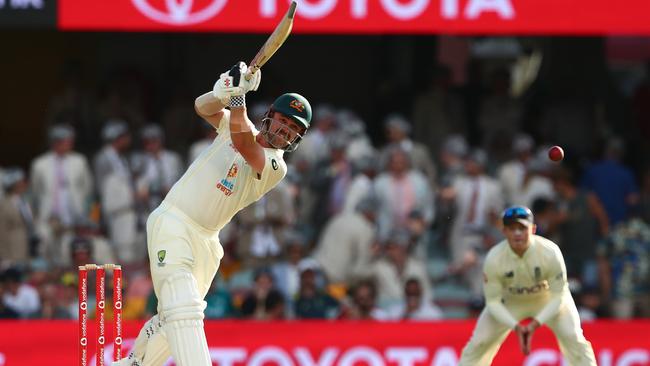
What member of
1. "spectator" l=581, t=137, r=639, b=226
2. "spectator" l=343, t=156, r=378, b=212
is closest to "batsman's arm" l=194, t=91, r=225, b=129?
"spectator" l=343, t=156, r=378, b=212

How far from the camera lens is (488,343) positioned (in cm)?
1102

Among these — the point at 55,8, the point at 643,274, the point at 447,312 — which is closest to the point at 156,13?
the point at 55,8

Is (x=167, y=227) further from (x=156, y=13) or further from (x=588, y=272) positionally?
(x=588, y=272)

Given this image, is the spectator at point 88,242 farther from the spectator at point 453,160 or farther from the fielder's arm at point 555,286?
the fielder's arm at point 555,286

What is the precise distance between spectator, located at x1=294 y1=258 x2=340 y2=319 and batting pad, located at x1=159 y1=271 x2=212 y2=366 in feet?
14.5

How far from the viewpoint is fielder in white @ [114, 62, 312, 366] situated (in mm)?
8828

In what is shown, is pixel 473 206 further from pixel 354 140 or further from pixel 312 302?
pixel 312 302

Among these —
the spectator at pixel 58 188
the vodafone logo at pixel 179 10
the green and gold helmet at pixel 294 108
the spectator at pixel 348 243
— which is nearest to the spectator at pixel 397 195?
the spectator at pixel 348 243

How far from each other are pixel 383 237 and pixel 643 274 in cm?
233

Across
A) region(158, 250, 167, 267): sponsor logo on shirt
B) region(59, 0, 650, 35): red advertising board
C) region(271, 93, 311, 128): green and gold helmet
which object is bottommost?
region(158, 250, 167, 267): sponsor logo on shirt

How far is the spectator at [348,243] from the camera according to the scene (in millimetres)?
14023

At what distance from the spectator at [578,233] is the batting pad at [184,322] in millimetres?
6153

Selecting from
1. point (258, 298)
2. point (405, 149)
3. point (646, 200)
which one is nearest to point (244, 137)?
point (258, 298)

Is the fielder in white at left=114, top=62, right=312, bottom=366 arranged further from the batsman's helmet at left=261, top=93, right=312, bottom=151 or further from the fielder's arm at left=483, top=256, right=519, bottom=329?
the fielder's arm at left=483, top=256, right=519, bottom=329
